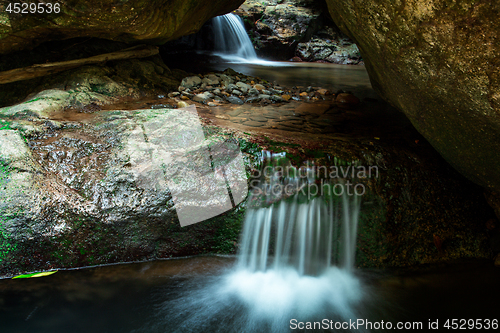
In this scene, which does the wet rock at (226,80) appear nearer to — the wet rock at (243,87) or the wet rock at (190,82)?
the wet rock at (243,87)

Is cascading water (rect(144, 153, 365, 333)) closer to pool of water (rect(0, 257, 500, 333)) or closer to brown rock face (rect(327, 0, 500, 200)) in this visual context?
pool of water (rect(0, 257, 500, 333))

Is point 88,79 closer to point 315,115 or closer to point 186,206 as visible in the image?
point 186,206

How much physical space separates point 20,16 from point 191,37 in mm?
9542

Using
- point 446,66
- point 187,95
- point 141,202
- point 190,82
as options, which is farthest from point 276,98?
point 446,66

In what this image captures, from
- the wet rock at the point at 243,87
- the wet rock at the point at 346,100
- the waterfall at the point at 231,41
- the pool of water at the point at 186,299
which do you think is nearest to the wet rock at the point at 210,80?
the wet rock at the point at 243,87

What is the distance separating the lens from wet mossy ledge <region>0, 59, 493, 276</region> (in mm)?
2855

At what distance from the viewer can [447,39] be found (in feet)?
6.72

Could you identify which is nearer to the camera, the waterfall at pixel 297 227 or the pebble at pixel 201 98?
the waterfall at pixel 297 227

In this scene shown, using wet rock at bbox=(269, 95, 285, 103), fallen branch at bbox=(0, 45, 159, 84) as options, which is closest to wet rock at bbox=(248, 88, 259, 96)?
wet rock at bbox=(269, 95, 285, 103)

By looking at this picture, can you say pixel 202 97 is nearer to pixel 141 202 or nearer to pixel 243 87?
pixel 243 87

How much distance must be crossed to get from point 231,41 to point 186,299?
484 inches

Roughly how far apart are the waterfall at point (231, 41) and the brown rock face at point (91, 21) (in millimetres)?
7375

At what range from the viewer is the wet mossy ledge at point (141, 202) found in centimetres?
286

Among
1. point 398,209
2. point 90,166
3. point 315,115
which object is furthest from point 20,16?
point 398,209
